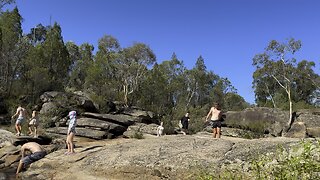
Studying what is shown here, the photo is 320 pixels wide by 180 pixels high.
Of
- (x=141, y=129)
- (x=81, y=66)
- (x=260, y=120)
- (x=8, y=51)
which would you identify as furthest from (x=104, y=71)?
(x=260, y=120)

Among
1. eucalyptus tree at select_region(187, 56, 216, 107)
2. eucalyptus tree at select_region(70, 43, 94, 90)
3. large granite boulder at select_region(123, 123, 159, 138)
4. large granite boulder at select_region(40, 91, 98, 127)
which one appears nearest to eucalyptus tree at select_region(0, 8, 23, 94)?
large granite boulder at select_region(40, 91, 98, 127)

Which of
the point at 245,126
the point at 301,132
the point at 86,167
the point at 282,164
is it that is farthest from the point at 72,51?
the point at 282,164

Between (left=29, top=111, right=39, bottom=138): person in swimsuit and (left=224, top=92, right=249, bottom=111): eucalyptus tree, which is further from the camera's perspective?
(left=224, top=92, right=249, bottom=111): eucalyptus tree

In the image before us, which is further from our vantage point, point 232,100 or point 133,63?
point 232,100

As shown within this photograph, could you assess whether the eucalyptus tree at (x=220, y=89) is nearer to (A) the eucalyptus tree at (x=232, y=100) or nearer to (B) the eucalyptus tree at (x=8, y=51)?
(A) the eucalyptus tree at (x=232, y=100)

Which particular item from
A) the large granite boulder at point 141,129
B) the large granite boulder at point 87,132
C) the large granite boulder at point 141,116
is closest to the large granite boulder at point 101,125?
the large granite boulder at point 141,129

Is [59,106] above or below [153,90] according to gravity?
below

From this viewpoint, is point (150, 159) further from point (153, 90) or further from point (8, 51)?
point (153, 90)

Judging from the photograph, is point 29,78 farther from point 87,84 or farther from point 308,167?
point 308,167

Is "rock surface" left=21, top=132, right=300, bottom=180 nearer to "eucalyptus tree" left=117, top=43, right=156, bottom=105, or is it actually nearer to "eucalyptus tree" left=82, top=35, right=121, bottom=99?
"eucalyptus tree" left=82, top=35, right=121, bottom=99

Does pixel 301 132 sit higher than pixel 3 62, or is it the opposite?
pixel 3 62

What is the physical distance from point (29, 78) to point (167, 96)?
2494 cm

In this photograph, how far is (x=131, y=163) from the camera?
39.2 feet

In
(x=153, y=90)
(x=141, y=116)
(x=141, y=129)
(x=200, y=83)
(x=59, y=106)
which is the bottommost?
(x=141, y=129)
